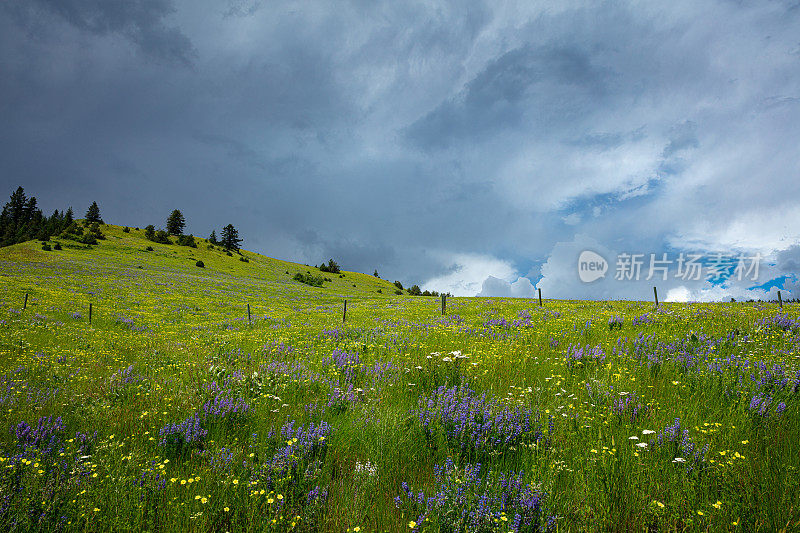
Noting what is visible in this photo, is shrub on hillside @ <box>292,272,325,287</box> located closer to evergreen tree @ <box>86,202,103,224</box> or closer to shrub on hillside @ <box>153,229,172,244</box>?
shrub on hillside @ <box>153,229,172,244</box>

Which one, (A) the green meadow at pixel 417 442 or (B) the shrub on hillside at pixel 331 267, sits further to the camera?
(B) the shrub on hillside at pixel 331 267

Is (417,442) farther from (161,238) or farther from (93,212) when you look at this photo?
(93,212)

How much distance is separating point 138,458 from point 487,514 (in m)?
4.01

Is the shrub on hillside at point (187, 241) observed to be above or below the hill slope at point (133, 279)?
above

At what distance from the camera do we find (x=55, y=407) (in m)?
5.57

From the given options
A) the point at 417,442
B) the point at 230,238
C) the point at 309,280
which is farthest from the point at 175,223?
the point at 417,442

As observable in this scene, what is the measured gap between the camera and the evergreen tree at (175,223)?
119 metres

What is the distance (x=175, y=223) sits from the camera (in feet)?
394

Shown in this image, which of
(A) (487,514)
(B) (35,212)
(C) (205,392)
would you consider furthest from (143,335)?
(B) (35,212)

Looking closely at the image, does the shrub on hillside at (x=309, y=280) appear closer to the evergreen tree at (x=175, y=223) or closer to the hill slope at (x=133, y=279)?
the hill slope at (x=133, y=279)

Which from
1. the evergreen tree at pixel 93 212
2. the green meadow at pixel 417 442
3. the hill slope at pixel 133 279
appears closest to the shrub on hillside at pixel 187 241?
the hill slope at pixel 133 279

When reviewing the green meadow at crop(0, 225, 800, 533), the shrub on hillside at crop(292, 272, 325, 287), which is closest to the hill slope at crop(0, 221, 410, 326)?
the shrub on hillside at crop(292, 272, 325, 287)

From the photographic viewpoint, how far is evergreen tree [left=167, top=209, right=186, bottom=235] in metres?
119

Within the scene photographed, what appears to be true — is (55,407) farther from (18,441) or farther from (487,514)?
(487,514)
